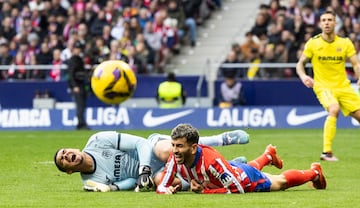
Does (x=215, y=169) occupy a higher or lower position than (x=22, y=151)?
higher

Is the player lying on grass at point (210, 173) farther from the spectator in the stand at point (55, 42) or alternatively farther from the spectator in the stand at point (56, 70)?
the spectator in the stand at point (55, 42)

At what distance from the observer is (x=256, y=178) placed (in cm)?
1294

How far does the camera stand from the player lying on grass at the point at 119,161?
13.3m

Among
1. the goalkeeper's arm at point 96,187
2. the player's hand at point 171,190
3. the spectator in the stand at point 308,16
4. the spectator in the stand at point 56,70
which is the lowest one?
the spectator in the stand at point 56,70

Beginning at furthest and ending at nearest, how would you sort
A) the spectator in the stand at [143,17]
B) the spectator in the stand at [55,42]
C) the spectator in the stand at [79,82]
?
the spectator in the stand at [143,17] → the spectator in the stand at [55,42] → the spectator in the stand at [79,82]

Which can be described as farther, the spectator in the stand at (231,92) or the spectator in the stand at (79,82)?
the spectator in the stand at (231,92)

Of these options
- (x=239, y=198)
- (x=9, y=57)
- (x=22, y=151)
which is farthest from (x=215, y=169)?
(x=9, y=57)

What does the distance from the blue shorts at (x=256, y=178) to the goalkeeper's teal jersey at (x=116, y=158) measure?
4.27ft

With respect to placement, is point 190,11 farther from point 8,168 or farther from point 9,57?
point 8,168

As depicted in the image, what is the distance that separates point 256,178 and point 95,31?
20633mm

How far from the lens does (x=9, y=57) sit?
3259 cm

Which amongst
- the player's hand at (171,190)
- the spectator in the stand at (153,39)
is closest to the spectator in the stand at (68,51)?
the spectator in the stand at (153,39)

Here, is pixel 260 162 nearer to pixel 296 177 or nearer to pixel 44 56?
pixel 296 177

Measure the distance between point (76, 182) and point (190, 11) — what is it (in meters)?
19.1
